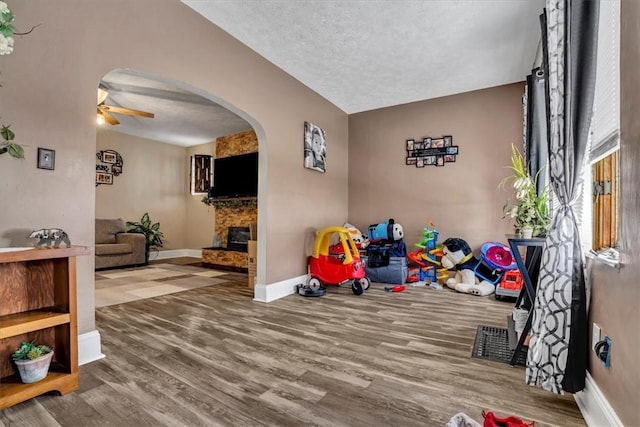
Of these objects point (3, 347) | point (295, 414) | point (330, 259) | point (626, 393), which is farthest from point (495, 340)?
point (3, 347)

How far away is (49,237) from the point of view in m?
1.66

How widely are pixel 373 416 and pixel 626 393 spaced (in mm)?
976

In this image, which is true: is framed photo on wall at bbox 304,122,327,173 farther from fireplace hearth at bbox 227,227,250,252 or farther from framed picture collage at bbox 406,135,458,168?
fireplace hearth at bbox 227,227,250,252

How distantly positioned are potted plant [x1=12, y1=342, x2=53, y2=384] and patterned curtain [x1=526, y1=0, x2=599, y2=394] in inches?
99.5

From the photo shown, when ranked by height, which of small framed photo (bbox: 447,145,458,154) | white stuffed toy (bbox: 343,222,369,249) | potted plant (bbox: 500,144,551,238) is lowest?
white stuffed toy (bbox: 343,222,369,249)

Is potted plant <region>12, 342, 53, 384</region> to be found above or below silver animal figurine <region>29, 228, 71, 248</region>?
below

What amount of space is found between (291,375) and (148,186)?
22.1 ft

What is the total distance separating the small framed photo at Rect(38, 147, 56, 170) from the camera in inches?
70.2

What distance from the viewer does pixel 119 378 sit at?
1.78m

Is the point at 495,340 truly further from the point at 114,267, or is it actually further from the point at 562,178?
the point at 114,267

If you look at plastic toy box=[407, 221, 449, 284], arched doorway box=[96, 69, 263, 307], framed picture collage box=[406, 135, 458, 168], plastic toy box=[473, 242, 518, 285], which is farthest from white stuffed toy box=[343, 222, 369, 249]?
arched doorway box=[96, 69, 263, 307]

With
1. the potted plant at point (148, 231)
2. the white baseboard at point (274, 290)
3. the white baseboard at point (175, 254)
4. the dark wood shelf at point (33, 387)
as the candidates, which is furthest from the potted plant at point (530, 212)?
the white baseboard at point (175, 254)

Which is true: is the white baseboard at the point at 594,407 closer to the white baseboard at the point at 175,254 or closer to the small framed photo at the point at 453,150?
the small framed photo at the point at 453,150

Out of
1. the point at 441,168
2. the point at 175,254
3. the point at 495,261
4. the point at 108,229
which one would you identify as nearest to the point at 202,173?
the point at 175,254
